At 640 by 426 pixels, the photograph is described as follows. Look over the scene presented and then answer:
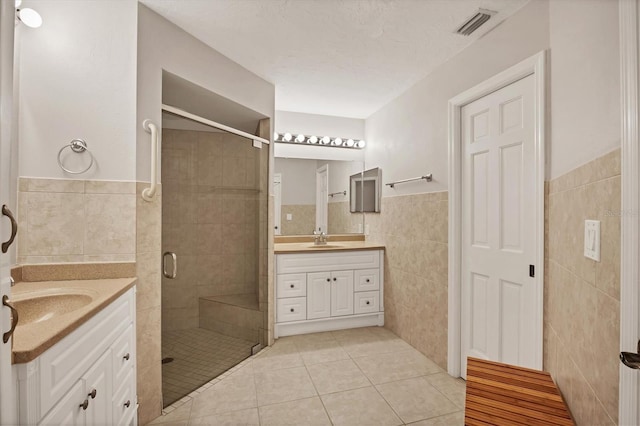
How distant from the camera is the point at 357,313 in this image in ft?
10.8

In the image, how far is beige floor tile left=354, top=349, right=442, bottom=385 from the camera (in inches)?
92.0

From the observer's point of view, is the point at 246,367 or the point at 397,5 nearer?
the point at 397,5

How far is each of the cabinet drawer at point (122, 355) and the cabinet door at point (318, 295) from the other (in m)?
1.73

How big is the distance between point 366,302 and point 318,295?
1.83 ft

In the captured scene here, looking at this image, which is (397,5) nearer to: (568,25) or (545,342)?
(568,25)

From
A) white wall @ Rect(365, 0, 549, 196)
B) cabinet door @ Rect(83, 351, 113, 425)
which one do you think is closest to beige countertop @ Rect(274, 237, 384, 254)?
white wall @ Rect(365, 0, 549, 196)

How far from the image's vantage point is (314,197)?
3.70m

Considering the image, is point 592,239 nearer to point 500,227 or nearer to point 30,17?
point 500,227

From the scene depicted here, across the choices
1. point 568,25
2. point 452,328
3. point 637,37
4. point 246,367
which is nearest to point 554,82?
point 568,25

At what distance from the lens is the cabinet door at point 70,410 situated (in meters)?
0.95

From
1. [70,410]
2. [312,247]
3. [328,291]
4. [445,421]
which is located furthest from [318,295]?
[70,410]

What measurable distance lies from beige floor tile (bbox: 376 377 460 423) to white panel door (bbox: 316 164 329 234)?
1.90 metres

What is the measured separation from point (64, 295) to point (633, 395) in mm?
2021

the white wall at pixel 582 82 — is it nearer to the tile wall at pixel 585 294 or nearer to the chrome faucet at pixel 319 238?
the tile wall at pixel 585 294
